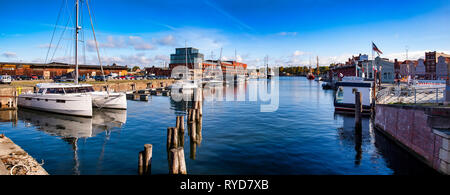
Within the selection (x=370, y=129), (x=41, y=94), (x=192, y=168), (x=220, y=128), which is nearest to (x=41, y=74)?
(x=41, y=94)

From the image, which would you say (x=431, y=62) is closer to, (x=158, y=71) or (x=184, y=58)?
(x=184, y=58)

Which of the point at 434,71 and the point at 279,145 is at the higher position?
the point at 434,71

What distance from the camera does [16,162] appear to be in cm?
1072

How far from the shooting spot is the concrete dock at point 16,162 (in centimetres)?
967

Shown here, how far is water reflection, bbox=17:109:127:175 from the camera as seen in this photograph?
19.4 m

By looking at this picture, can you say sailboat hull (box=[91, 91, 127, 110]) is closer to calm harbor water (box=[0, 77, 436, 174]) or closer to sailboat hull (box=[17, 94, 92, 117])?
calm harbor water (box=[0, 77, 436, 174])
